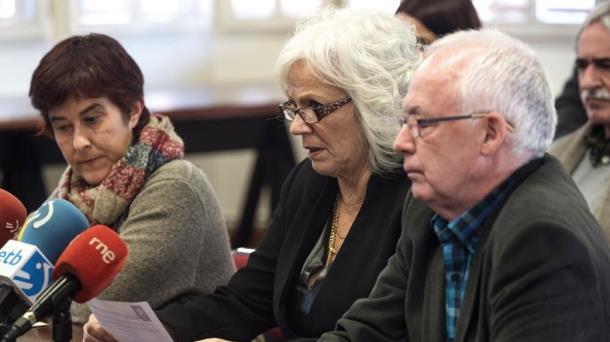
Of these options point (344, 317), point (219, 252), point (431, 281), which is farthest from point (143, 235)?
point (431, 281)

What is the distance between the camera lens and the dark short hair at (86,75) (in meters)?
2.62

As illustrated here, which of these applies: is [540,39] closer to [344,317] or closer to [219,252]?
[219,252]

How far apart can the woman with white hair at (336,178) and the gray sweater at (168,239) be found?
130mm

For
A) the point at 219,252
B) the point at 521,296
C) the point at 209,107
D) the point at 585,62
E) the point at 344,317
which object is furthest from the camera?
the point at 209,107

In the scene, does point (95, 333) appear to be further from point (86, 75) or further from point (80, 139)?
point (86, 75)

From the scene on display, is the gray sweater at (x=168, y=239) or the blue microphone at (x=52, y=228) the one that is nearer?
the blue microphone at (x=52, y=228)

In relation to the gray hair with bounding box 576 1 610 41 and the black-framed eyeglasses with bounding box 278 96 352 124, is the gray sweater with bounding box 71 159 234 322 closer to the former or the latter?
the black-framed eyeglasses with bounding box 278 96 352 124

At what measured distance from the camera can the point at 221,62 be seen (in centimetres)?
621

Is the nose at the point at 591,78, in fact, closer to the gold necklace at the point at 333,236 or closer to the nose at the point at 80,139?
the gold necklace at the point at 333,236

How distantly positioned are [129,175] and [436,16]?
118cm

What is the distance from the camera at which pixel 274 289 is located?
7.95 feet

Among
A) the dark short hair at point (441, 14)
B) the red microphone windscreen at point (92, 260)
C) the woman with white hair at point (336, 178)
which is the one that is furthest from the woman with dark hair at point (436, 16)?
the red microphone windscreen at point (92, 260)

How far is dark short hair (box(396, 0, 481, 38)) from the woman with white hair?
944 millimetres

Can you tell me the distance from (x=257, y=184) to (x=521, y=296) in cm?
440
